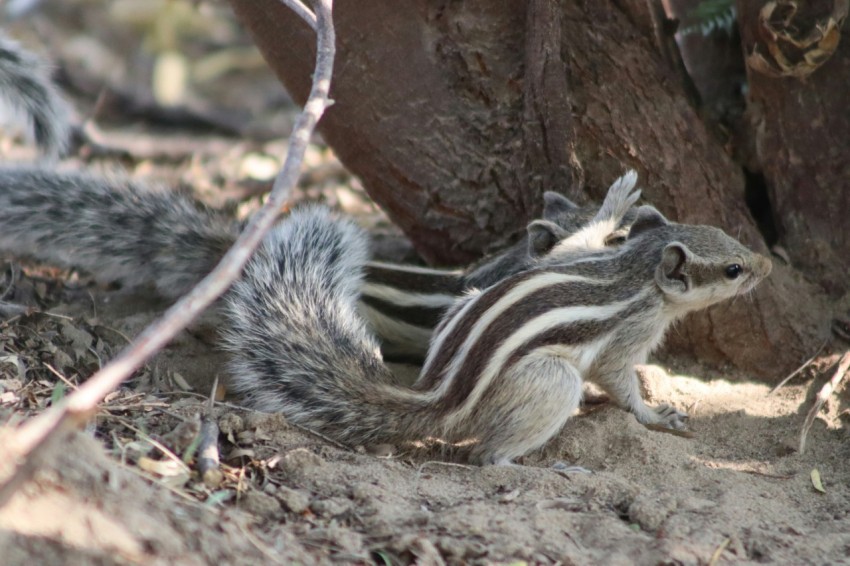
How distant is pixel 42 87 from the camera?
5.18 meters

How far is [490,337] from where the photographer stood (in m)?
3.84

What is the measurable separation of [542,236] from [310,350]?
1391 mm

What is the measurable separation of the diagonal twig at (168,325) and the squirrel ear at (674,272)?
1.85 m

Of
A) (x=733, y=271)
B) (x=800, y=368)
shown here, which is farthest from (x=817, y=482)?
(x=733, y=271)

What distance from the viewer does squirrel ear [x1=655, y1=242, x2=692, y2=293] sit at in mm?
4230

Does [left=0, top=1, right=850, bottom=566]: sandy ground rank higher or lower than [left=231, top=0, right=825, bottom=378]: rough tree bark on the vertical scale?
lower

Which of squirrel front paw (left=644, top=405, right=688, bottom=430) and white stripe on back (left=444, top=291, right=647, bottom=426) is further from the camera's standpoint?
squirrel front paw (left=644, top=405, right=688, bottom=430)

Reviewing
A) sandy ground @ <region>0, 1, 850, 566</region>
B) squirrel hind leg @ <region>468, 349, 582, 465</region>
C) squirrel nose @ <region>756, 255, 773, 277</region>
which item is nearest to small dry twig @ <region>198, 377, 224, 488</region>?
sandy ground @ <region>0, 1, 850, 566</region>

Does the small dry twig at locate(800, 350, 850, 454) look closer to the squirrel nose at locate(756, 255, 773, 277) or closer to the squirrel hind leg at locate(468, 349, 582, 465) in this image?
the squirrel nose at locate(756, 255, 773, 277)

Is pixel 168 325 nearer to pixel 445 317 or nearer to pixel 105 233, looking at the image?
pixel 445 317

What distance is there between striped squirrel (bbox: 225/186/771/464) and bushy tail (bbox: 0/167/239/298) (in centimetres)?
69

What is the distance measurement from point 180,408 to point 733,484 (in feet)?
7.30

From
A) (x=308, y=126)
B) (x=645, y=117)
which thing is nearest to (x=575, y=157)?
(x=645, y=117)

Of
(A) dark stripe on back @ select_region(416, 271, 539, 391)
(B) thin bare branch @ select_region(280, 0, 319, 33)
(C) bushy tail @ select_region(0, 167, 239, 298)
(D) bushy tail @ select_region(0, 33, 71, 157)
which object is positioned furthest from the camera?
(D) bushy tail @ select_region(0, 33, 71, 157)
